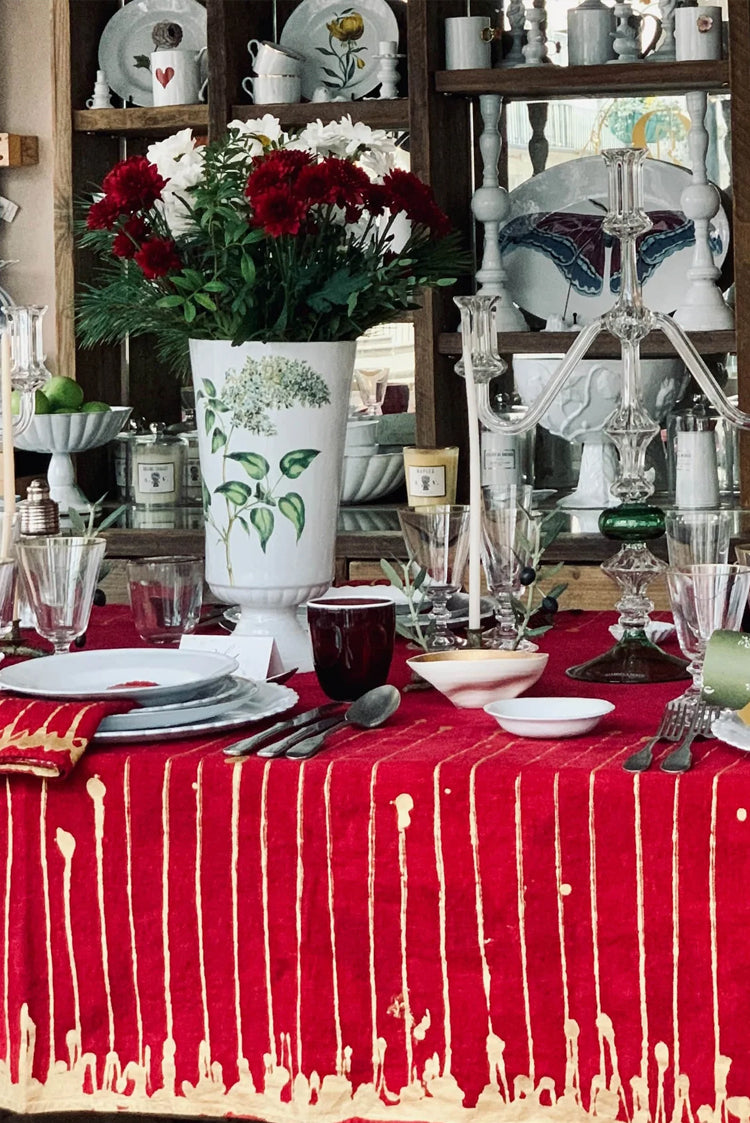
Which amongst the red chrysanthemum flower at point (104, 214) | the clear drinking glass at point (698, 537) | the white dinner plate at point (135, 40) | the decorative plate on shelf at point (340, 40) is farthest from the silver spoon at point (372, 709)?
the white dinner plate at point (135, 40)

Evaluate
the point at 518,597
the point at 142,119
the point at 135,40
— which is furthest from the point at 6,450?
the point at 135,40

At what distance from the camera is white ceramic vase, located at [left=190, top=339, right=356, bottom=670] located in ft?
4.64

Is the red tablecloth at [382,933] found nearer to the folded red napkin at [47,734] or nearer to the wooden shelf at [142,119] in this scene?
the folded red napkin at [47,734]

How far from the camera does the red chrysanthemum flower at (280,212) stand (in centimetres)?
133

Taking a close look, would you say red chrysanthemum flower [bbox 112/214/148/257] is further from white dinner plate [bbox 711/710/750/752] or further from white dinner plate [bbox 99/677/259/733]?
white dinner plate [bbox 711/710/750/752]

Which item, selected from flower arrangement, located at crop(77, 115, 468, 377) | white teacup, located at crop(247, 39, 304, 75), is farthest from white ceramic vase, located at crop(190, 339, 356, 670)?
white teacup, located at crop(247, 39, 304, 75)

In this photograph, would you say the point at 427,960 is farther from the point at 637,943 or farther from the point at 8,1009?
the point at 8,1009

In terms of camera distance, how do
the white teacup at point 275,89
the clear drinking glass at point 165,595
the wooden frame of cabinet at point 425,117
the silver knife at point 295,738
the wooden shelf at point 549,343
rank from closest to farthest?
the silver knife at point 295,738 < the clear drinking glass at point 165,595 < the wooden frame of cabinet at point 425,117 < the wooden shelf at point 549,343 < the white teacup at point 275,89

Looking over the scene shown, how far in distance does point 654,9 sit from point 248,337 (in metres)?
1.85

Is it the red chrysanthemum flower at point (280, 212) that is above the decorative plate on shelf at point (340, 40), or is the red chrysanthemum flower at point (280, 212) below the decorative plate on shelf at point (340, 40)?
below

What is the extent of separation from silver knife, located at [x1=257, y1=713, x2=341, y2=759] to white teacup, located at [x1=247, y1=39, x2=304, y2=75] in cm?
204

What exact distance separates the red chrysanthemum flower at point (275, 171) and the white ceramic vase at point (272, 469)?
0.45 ft

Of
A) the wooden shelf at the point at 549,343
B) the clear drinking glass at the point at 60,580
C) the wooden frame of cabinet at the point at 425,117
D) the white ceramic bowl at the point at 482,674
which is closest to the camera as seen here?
the white ceramic bowl at the point at 482,674

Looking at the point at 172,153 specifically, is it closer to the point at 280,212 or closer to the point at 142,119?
the point at 280,212
